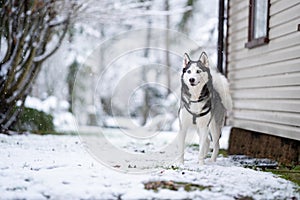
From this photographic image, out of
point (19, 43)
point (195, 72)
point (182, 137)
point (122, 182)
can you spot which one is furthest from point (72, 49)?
point (122, 182)

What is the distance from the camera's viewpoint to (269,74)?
236 inches

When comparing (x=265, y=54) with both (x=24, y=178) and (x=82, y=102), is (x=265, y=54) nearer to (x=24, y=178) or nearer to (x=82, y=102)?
(x=82, y=102)

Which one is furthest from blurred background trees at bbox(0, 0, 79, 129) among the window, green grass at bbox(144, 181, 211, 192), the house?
green grass at bbox(144, 181, 211, 192)

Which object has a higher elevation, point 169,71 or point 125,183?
point 169,71

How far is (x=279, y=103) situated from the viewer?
18.4 ft

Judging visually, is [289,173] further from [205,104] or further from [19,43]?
[19,43]

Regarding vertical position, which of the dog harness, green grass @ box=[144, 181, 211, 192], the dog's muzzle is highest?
the dog's muzzle

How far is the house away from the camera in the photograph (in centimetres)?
522

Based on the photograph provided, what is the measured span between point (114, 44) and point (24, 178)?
82.1 inches

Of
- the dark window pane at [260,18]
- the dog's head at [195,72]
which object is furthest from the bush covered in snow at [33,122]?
the dog's head at [195,72]

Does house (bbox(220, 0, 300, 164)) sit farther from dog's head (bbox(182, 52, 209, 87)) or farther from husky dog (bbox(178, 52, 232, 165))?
dog's head (bbox(182, 52, 209, 87))

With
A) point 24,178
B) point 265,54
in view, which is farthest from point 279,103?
point 24,178

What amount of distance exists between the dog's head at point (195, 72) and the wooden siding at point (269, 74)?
1.55 metres

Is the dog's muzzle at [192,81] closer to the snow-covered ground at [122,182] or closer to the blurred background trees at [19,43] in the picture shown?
the snow-covered ground at [122,182]
